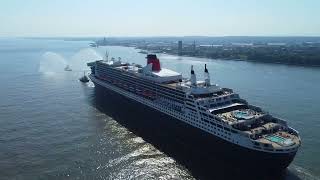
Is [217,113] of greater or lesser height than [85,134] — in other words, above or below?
above

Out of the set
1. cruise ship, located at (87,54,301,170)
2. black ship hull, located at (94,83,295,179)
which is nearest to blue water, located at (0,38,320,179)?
black ship hull, located at (94,83,295,179)

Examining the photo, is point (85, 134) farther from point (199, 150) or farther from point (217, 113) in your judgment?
point (217, 113)

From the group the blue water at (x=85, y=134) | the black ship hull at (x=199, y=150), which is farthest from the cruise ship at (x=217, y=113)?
the blue water at (x=85, y=134)

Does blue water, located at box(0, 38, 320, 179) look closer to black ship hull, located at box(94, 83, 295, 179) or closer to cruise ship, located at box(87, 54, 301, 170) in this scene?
black ship hull, located at box(94, 83, 295, 179)

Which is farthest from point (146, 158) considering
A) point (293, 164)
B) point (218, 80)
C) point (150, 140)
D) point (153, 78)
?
point (218, 80)

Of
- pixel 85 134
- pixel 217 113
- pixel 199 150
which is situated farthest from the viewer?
pixel 85 134

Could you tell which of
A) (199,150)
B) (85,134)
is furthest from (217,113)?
(85,134)
